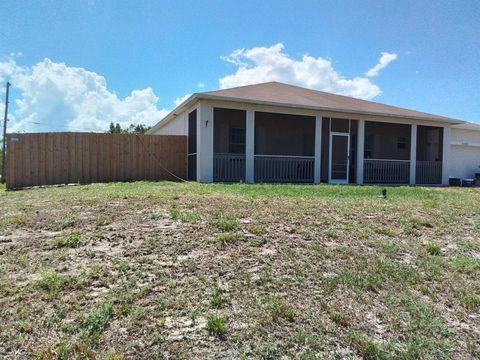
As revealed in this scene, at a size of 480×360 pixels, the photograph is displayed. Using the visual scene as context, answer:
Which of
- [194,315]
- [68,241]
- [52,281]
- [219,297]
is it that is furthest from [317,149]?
[52,281]

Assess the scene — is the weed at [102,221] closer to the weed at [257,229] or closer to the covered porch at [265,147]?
the weed at [257,229]

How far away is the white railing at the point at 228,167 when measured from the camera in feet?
41.9

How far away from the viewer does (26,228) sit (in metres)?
4.84

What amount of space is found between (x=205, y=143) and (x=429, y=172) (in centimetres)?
1132

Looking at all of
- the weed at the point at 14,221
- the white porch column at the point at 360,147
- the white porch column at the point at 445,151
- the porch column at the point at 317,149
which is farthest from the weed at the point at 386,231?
the white porch column at the point at 445,151

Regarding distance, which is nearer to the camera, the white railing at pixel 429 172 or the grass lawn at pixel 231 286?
the grass lawn at pixel 231 286

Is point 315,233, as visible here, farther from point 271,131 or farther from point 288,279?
point 271,131

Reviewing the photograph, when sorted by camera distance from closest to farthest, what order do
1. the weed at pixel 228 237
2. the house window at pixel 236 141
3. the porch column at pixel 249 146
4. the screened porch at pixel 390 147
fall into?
the weed at pixel 228 237 < the porch column at pixel 249 146 < the house window at pixel 236 141 < the screened porch at pixel 390 147

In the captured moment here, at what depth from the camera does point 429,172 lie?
1675 centimetres

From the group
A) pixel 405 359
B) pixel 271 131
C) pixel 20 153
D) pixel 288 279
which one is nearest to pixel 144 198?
pixel 288 279

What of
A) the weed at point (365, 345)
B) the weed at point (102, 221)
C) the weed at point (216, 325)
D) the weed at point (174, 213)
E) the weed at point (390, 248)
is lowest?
the weed at point (365, 345)

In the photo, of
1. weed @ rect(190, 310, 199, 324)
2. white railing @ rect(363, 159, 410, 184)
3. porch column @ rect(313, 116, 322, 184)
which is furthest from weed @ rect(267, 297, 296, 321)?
white railing @ rect(363, 159, 410, 184)

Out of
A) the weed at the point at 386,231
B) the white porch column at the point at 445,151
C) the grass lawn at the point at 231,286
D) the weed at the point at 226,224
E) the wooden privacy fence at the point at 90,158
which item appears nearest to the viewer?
the grass lawn at the point at 231,286

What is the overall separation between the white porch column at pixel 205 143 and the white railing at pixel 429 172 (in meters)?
10.4
